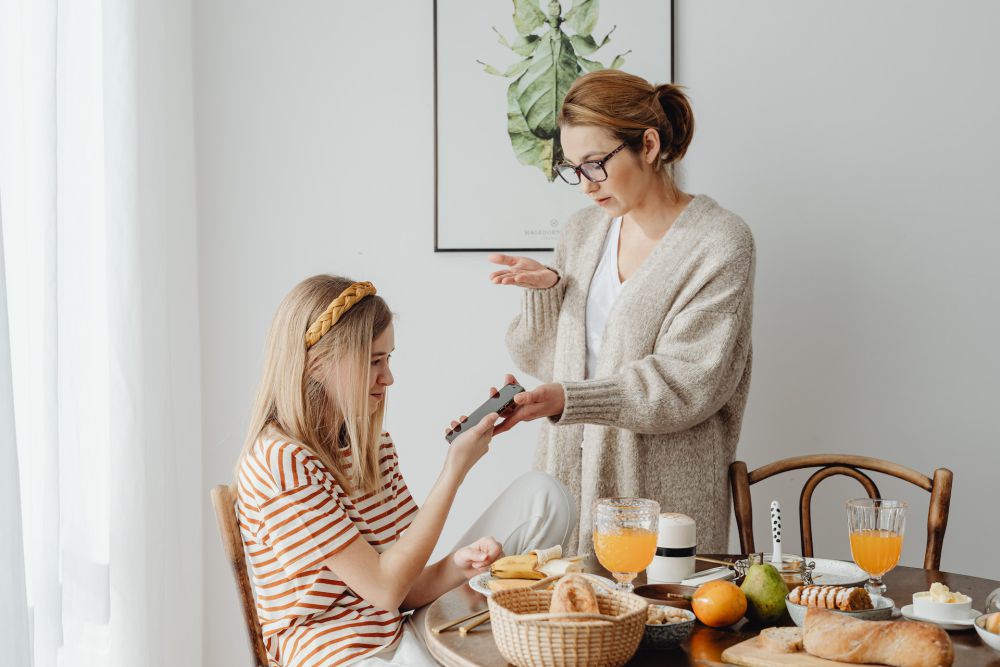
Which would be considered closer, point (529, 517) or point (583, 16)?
point (529, 517)

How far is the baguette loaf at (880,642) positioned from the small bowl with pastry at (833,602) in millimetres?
117

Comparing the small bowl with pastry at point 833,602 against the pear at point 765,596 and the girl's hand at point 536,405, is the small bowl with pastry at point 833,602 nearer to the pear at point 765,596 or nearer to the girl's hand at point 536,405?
the pear at point 765,596

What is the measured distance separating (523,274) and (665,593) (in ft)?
2.89

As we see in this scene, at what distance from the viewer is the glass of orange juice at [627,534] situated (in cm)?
131

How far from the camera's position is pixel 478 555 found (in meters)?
1.56

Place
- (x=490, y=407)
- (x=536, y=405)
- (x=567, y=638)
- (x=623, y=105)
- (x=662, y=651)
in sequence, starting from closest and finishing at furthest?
(x=567, y=638)
(x=662, y=651)
(x=490, y=407)
(x=536, y=405)
(x=623, y=105)

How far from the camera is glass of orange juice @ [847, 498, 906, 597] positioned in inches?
53.4

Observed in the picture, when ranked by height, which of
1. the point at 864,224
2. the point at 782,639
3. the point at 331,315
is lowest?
the point at 782,639

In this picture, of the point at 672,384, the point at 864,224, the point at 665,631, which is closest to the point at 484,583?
the point at 665,631

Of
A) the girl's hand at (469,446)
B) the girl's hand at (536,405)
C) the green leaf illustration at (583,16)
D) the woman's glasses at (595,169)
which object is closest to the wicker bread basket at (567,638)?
the girl's hand at (469,446)

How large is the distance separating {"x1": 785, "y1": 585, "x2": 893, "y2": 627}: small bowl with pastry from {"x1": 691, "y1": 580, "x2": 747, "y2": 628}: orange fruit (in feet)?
0.20

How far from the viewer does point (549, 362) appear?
2.25 m

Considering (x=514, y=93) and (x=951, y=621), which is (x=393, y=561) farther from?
(x=514, y=93)

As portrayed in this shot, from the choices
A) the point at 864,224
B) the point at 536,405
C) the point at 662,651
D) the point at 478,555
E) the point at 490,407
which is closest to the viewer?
the point at 662,651
